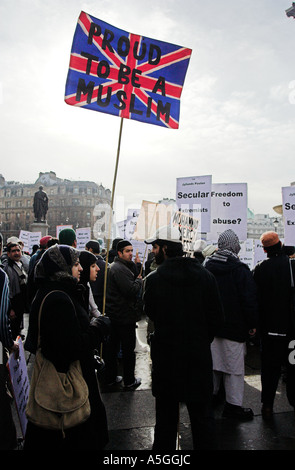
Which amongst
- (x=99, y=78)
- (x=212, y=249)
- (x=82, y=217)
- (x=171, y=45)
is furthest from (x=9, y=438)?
(x=82, y=217)

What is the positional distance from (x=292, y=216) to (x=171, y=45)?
3.48 m

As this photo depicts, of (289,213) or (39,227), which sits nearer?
(289,213)

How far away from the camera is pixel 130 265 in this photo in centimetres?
498

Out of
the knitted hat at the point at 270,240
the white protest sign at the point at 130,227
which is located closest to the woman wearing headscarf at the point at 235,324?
the knitted hat at the point at 270,240

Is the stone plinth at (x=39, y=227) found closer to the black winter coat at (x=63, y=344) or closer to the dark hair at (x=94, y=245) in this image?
the dark hair at (x=94, y=245)

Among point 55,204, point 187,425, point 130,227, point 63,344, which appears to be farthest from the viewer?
point 55,204

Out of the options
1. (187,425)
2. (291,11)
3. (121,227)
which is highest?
(291,11)

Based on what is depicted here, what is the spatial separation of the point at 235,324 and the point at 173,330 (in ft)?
4.61

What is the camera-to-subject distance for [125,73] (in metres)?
4.66

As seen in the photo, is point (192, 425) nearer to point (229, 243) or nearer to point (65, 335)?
point (65, 335)

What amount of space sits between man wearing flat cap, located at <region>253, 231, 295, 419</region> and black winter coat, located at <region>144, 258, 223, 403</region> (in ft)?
4.65

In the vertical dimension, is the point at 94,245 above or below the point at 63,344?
above

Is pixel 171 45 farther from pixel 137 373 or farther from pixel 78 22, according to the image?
pixel 137 373

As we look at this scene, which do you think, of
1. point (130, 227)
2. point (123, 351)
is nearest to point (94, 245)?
point (123, 351)
